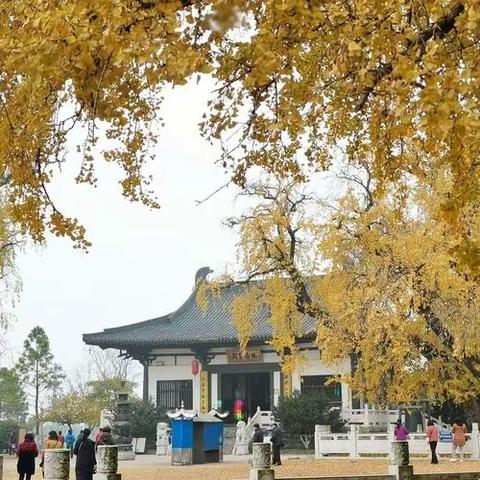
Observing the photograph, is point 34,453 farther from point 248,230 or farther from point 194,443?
point 248,230

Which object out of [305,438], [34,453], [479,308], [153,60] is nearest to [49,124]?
[153,60]

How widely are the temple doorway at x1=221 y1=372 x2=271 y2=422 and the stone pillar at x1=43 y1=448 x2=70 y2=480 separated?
25803 millimetres

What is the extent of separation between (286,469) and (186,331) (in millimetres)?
17381

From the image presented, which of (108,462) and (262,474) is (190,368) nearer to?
(262,474)

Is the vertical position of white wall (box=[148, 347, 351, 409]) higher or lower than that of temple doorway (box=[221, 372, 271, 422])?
higher

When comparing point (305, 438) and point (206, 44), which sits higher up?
point (206, 44)

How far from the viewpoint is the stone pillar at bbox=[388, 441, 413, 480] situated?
1353cm

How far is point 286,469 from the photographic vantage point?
18.7 metres

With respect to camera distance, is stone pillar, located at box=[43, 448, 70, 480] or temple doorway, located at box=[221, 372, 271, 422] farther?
temple doorway, located at box=[221, 372, 271, 422]

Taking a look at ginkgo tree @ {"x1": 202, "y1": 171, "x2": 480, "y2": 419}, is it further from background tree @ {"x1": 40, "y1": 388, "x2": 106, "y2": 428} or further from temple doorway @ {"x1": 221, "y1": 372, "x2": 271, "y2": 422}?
background tree @ {"x1": 40, "y1": 388, "x2": 106, "y2": 428}

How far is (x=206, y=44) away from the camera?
19.0 ft

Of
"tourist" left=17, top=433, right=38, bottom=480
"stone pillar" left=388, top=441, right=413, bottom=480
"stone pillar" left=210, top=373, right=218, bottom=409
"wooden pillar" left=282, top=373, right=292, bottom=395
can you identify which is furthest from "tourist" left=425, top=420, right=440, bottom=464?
"stone pillar" left=210, top=373, right=218, bottom=409

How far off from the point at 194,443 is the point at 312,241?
6878mm

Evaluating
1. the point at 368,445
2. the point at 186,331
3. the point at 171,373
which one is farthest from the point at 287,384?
the point at 368,445
